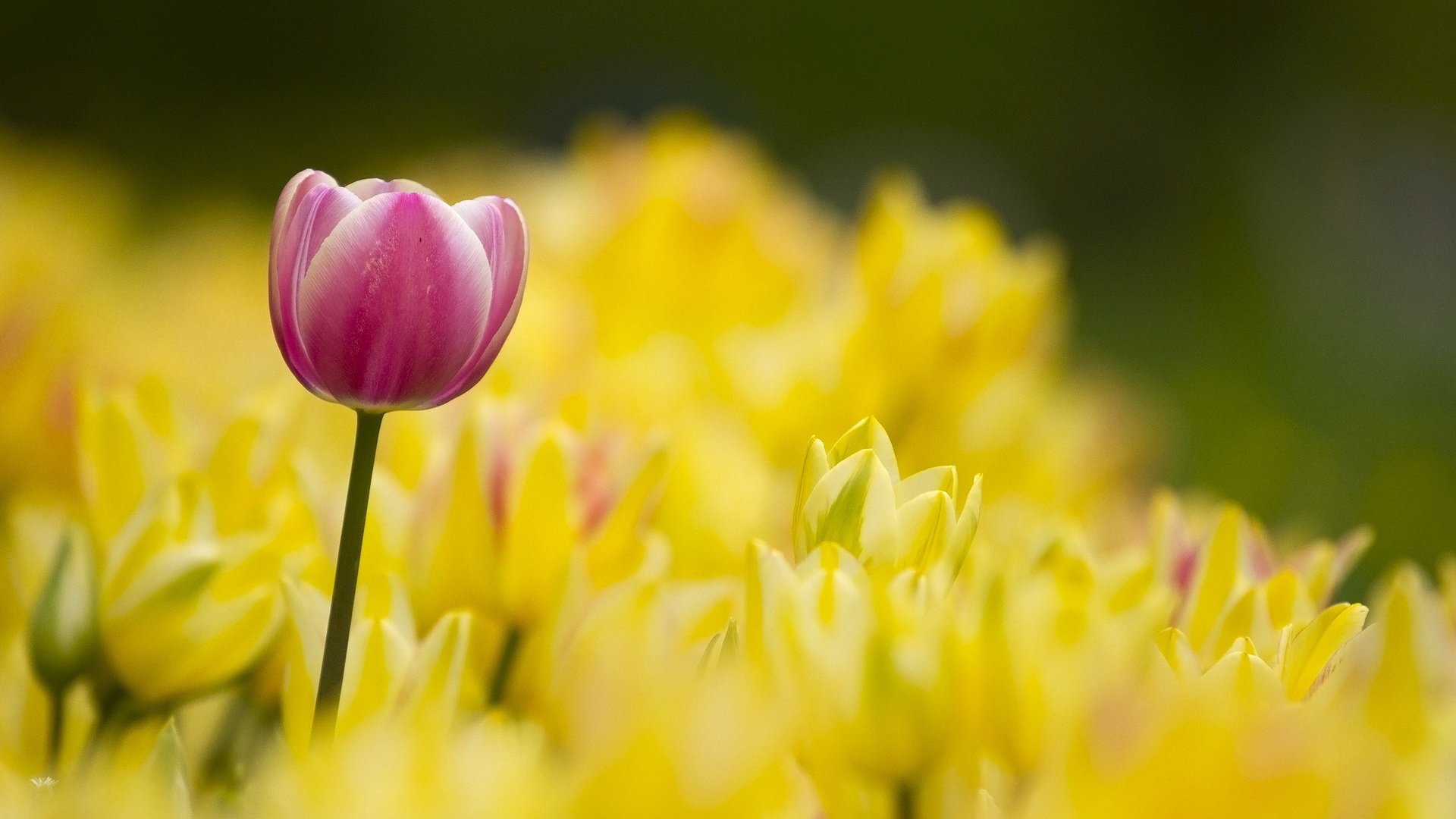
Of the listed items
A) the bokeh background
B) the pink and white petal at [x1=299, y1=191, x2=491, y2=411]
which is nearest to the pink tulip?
the pink and white petal at [x1=299, y1=191, x2=491, y2=411]

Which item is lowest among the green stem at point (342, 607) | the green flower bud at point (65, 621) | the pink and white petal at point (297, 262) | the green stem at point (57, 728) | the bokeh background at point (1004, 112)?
the green stem at point (57, 728)

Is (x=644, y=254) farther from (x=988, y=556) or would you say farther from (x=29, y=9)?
(x=29, y=9)

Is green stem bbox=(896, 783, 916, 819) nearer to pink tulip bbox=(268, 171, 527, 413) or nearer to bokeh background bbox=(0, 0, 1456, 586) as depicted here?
pink tulip bbox=(268, 171, 527, 413)

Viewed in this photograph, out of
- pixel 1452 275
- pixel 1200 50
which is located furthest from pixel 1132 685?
pixel 1200 50

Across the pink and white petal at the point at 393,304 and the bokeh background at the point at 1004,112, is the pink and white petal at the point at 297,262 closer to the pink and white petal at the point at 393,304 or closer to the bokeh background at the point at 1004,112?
the pink and white petal at the point at 393,304

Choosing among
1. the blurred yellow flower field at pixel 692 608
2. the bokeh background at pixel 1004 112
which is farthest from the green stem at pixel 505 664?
the bokeh background at pixel 1004 112

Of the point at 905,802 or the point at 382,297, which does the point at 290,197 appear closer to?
the point at 382,297
